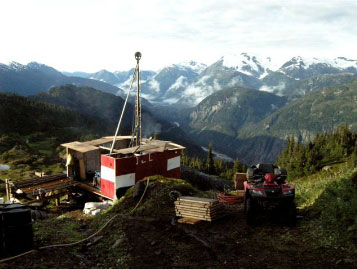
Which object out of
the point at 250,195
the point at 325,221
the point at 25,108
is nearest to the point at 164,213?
the point at 250,195

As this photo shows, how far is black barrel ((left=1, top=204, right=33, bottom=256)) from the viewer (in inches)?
397

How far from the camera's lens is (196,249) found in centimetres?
1112

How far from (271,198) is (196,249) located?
3649mm

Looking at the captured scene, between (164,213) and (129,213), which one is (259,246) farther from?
(129,213)

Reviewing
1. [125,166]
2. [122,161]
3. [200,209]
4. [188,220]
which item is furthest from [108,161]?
[200,209]

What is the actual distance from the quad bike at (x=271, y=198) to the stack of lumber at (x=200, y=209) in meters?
1.45

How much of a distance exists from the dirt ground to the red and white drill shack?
28.1ft

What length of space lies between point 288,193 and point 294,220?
1144 millimetres

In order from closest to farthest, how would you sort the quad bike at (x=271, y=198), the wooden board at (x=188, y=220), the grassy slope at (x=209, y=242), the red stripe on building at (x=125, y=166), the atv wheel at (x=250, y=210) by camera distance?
1. the grassy slope at (x=209, y=242)
2. the quad bike at (x=271, y=198)
3. the atv wheel at (x=250, y=210)
4. the wooden board at (x=188, y=220)
5. the red stripe on building at (x=125, y=166)

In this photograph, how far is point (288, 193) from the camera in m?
12.7

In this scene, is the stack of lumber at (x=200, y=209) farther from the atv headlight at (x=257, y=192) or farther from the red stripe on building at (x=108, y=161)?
the red stripe on building at (x=108, y=161)

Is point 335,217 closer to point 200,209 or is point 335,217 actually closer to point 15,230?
point 200,209

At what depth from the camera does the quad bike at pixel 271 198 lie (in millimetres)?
12672

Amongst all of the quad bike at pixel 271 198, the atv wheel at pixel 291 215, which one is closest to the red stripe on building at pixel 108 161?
the quad bike at pixel 271 198
